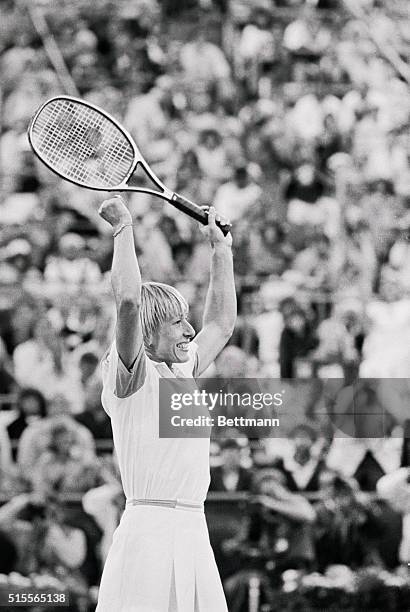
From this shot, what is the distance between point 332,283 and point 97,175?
7.64 ft

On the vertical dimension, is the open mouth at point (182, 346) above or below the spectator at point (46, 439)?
below

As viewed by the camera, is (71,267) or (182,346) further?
(71,267)

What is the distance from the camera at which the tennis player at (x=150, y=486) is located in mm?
2053

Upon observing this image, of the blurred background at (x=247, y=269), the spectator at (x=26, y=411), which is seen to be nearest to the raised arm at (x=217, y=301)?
the blurred background at (x=247, y=269)

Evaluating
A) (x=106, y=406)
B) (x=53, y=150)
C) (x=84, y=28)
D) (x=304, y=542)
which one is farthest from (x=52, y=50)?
(x=106, y=406)

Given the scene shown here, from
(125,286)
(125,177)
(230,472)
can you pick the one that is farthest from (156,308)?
(230,472)

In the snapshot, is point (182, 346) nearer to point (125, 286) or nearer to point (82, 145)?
point (125, 286)

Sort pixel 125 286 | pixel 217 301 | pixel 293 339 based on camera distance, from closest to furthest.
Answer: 1. pixel 125 286
2. pixel 217 301
3. pixel 293 339

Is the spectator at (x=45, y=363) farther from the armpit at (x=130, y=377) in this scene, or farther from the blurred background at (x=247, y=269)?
the armpit at (x=130, y=377)

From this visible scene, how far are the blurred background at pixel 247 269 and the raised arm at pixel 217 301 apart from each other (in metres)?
1.58

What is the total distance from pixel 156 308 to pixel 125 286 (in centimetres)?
19

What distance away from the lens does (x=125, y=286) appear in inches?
77.7

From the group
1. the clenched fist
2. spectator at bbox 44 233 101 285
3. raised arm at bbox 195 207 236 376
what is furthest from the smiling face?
spectator at bbox 44 233 101 285

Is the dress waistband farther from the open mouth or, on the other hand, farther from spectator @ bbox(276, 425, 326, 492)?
spectator @ bbox(276, 425, 326, 492)
